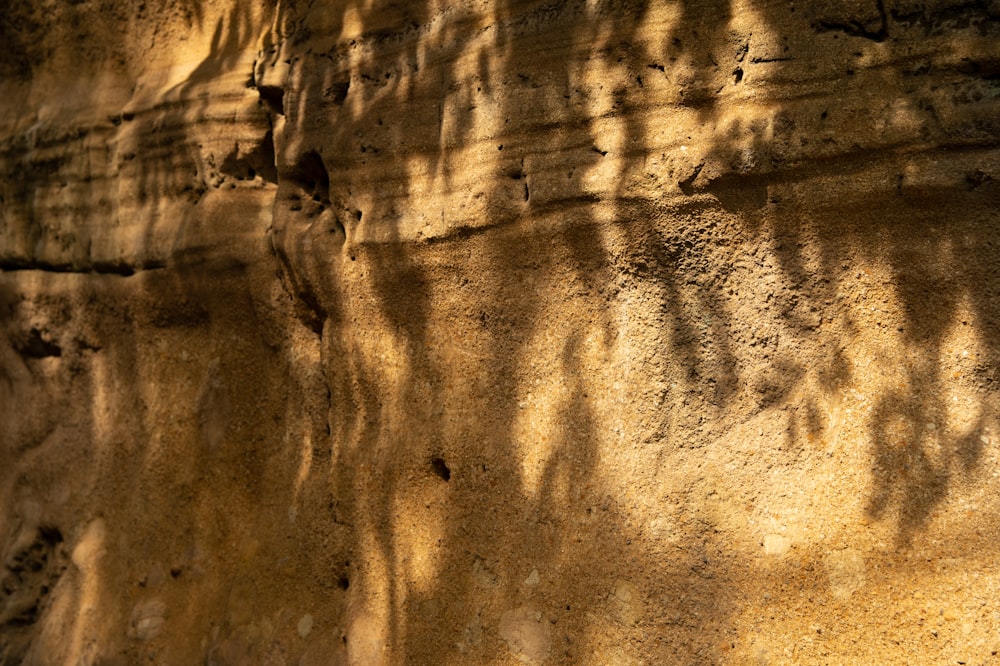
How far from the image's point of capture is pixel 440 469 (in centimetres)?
299

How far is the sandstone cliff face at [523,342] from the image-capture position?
2.35 m

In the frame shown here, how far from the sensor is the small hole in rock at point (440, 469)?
9.75 feet

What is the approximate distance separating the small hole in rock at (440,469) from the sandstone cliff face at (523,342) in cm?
1

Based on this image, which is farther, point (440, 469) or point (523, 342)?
point (440, 469)

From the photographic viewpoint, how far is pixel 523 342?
2.86 metres

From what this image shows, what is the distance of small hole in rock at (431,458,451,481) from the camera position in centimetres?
297

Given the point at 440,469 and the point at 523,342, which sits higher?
the point at 523,342

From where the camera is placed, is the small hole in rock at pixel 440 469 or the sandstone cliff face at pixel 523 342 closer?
the sandstone cliff face at pixel 523 342

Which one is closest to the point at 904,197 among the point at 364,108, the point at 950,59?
the point at 950,59

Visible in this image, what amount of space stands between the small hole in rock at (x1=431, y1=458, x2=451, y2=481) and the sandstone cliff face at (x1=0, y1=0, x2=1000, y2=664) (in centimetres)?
1

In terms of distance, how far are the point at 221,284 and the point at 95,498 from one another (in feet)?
3.47

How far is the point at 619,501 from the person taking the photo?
263 centimetres

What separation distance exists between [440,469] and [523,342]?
1.62 feet

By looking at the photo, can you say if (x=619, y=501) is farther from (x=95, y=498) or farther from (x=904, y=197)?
(x=95, y=498)
